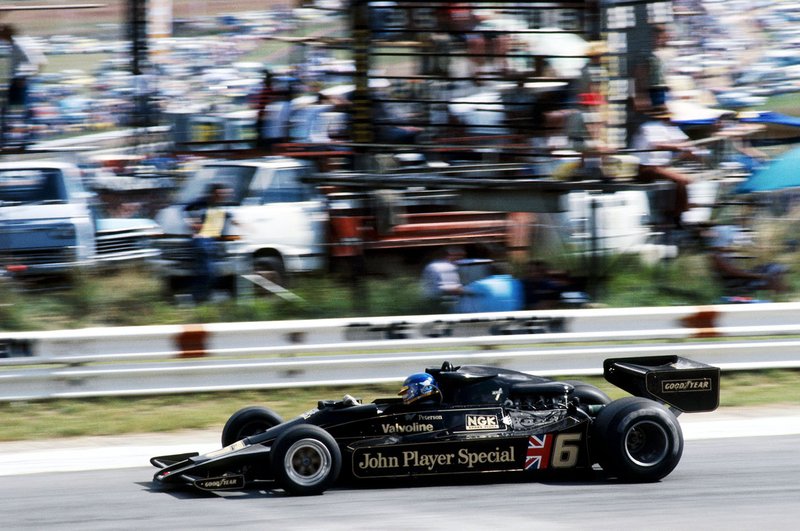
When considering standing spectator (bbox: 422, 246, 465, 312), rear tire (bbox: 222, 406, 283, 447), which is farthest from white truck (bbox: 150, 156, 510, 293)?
rear tire (bbox: 222, 406, 283, 447)

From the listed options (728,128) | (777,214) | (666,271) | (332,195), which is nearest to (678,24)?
(728,128)

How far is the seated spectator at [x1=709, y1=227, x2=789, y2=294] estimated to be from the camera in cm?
1036

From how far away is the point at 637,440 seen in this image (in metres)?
6.22

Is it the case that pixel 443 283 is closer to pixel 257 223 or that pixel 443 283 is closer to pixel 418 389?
pixel 257 223

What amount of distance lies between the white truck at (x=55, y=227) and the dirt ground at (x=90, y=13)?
1766 mm

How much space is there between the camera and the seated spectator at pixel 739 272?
34.0 feet

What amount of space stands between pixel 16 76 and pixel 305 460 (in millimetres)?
7173

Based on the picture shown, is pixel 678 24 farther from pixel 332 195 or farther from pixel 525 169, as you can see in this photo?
pixel 332 195

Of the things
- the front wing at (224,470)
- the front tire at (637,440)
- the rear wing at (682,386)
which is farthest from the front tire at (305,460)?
the rear wing at (682,386)

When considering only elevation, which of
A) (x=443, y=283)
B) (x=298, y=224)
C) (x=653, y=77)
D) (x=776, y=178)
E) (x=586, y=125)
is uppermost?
(x=653, y=77)

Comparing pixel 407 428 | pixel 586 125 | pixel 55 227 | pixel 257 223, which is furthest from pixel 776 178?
pixel 55 227

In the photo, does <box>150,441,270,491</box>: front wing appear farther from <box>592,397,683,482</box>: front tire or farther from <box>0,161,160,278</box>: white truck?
<box>0,161,160,278</box>: white truck

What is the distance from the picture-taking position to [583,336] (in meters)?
9.18

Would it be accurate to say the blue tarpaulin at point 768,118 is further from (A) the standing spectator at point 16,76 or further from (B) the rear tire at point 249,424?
(A) the standing spectator at point 16,76
